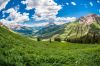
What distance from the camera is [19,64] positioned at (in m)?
19.7

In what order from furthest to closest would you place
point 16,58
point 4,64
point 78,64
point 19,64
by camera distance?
1. point 78,64
2. point 16,58
3. point 19,64
4. point 4,64

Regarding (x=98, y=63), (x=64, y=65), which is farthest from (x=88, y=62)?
(x=64, y=65)

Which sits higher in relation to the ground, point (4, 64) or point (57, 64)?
A: point (4, 64)

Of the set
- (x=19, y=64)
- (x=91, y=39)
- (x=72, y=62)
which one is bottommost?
(x=91, y=39)

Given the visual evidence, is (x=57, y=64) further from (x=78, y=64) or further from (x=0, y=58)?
(x=0, y=58)

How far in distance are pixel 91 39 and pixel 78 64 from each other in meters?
171

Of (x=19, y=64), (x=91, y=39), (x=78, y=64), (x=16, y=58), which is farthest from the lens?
(x=91, y=39)

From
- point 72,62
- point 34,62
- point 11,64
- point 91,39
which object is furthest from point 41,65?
point 91,39

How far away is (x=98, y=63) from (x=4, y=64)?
12.2 meters

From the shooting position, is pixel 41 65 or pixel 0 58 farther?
pixel 41 65

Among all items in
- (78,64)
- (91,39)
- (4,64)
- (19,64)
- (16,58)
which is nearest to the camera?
(4,64)

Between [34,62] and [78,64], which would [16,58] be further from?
[78,64]

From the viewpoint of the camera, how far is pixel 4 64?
1850 cm

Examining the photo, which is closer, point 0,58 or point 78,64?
point 0,58
